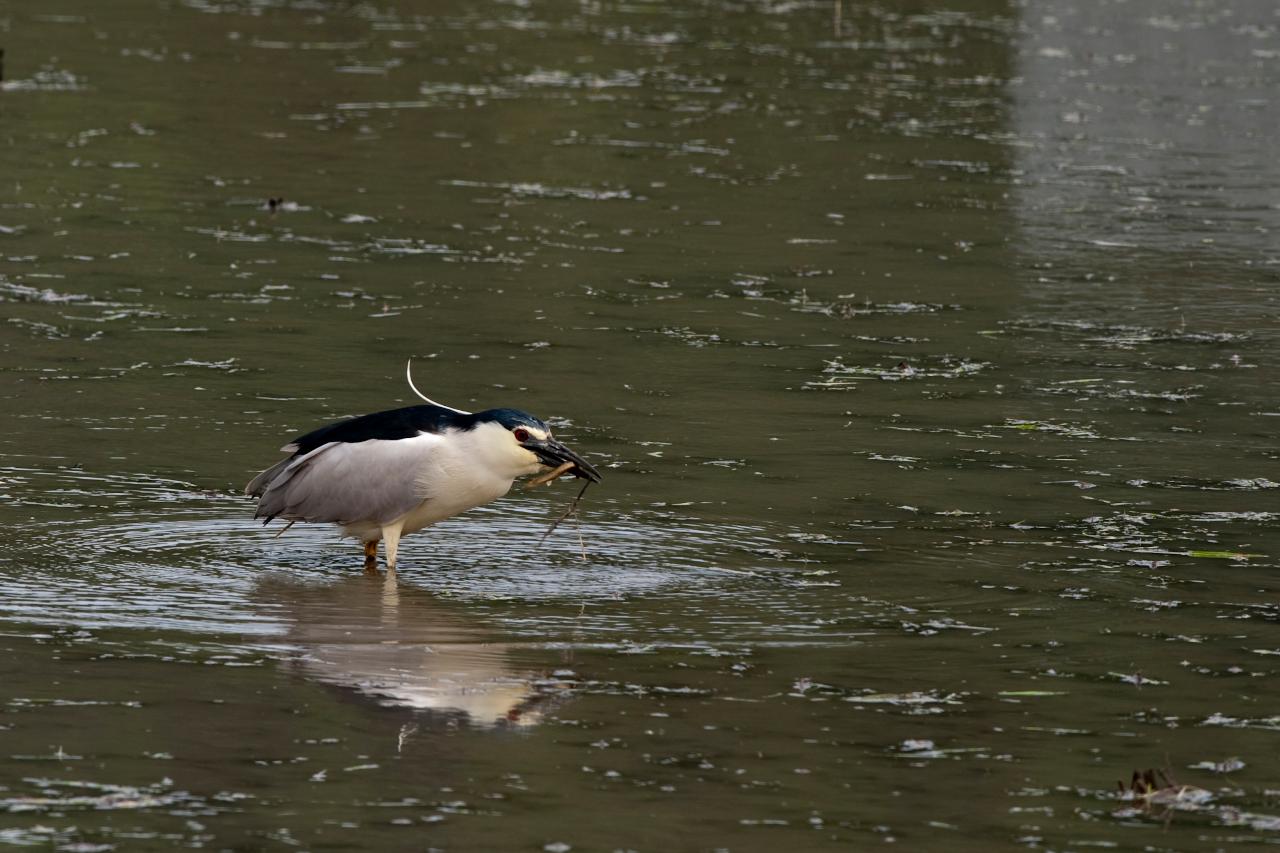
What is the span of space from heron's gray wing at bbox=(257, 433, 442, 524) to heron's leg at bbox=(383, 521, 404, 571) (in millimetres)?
59

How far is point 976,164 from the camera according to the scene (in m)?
23.7

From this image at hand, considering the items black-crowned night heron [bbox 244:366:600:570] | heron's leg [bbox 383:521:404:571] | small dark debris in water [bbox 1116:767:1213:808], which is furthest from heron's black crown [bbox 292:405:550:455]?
small dark debris in water [bbox 1116:767:1213:808]

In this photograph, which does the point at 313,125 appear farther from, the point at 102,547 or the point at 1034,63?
the point at 102,547

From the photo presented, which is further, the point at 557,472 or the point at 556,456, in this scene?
the point at 557,472

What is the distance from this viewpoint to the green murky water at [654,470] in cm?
773

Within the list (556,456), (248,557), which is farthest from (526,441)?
(248,557)

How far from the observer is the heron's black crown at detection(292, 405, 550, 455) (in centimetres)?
1044

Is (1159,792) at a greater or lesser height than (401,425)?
lesser

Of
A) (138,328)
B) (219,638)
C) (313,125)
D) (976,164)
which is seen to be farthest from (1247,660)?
(313,125)

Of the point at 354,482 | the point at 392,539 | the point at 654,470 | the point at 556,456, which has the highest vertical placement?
the point at 556,456

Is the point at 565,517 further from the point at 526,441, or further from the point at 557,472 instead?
the point at 526,441

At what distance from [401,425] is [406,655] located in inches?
64.7

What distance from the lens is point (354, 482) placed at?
10.5m

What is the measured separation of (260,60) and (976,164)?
10.3 m
